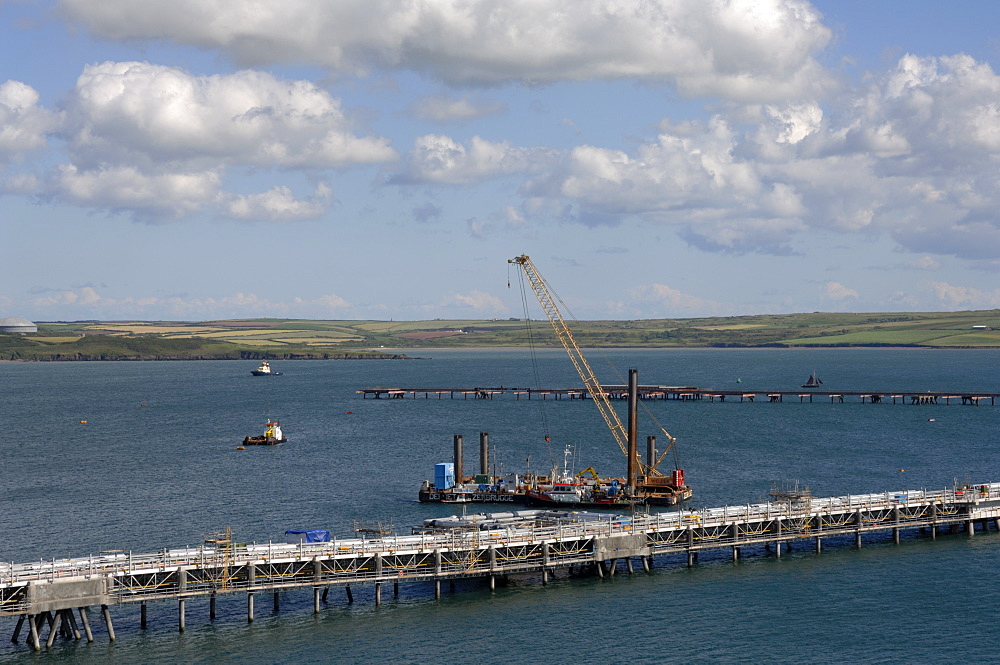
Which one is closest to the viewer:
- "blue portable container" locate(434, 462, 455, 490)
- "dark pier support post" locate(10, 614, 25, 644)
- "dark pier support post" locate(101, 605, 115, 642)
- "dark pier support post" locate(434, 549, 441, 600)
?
"dark pier support post" locate(10, 614, 25, 644)

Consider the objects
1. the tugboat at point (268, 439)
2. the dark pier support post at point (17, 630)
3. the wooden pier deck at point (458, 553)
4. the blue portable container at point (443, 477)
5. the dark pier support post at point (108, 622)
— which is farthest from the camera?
the tugboat at point (268, 439)

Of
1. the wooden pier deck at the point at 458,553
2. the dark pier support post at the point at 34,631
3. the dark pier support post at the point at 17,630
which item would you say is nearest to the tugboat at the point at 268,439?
the wooden pier deck at the point at 458,553

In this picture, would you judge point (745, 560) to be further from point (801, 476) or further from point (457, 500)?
point (801, 476)

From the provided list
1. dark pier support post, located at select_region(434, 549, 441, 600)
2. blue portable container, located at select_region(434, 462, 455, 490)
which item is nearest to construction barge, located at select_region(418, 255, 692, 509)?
blue portable container, located at select_region(434, 462, 455, 490)

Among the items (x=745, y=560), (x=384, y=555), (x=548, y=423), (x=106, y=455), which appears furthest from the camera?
(x=548, y=423)

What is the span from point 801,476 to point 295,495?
54.8 meters

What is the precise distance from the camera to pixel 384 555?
72.5 m

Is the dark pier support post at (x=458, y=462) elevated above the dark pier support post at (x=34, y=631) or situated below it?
above

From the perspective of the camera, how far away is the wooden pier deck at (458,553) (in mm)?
64625

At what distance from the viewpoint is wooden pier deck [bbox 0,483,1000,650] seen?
212 ft

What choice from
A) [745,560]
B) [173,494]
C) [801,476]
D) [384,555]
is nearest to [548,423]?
[801,476]

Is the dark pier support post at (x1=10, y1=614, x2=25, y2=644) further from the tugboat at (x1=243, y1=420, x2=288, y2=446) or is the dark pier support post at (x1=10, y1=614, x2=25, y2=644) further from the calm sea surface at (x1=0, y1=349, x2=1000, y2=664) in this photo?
the tugboat at (x1=243, y1=420, x2=288, y2=446)

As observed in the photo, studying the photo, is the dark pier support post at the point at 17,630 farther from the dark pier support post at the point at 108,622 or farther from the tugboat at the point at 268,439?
the tugboat at the point at 268,439

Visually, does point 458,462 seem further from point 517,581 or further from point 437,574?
point 437,574
